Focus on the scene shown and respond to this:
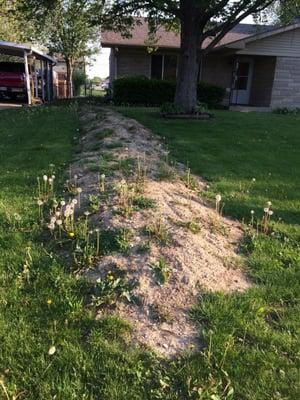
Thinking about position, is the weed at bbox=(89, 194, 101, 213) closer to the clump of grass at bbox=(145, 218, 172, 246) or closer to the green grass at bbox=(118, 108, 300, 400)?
the clump of grass at bbox=(145, 218, 172, 246)

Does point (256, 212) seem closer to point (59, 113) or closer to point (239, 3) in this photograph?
point (59, 113)

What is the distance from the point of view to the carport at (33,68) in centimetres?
1858

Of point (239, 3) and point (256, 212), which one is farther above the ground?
point (239, 3)

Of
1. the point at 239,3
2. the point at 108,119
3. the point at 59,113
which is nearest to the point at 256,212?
the point at 108,119

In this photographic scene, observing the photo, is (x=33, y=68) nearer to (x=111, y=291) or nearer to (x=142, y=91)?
(x=142, y=91)

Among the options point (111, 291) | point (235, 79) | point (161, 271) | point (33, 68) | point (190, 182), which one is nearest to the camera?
point (111, 291)

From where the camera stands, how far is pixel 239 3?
12109mm

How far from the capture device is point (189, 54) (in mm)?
12000

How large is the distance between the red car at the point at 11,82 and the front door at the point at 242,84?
10.5 meters

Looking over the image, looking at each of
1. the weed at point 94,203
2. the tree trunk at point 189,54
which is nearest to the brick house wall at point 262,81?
the tree trunk at point 189,54

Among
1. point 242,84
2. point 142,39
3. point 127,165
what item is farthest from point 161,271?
point 242,84

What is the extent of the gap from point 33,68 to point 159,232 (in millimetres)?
21589

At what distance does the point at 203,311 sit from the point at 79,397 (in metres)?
1.04

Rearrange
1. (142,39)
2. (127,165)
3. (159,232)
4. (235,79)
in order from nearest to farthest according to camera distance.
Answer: (159,232) < (127,165) < (142,39) < (235,79)
